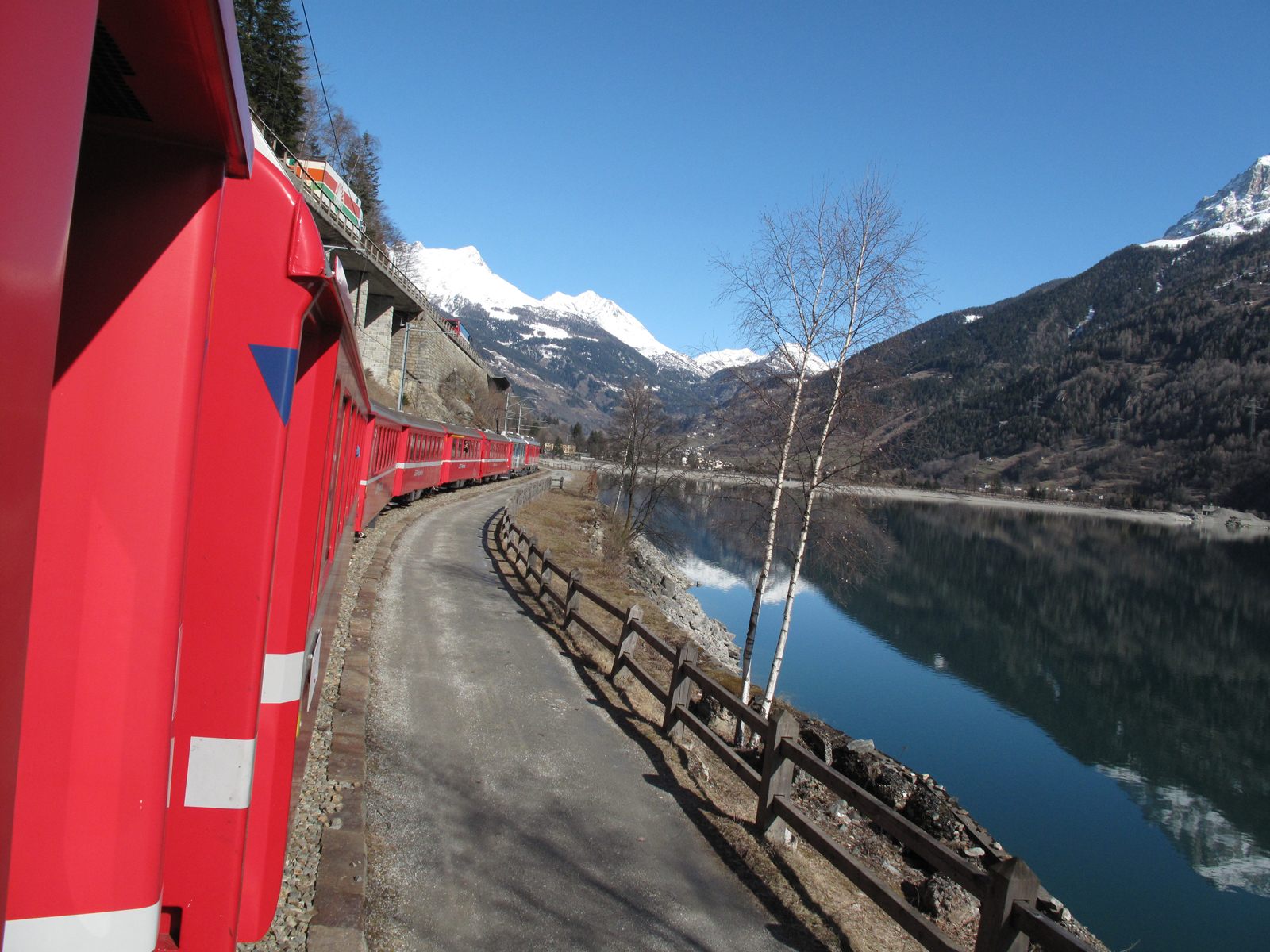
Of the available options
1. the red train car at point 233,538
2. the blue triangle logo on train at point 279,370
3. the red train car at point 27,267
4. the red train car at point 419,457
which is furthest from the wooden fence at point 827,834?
the red train car at point 419,457

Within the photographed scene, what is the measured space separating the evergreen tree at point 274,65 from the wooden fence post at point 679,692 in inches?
1404

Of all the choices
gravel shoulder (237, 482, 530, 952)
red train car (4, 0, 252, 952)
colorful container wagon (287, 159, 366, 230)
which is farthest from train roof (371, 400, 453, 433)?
red train car (4, 0, 252, 952)

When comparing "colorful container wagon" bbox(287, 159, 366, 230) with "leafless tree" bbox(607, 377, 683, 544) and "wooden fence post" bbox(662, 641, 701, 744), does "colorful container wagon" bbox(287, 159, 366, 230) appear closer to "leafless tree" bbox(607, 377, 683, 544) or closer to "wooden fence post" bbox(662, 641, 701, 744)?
"leafless tree" bbox(607, 377, 683, 544)

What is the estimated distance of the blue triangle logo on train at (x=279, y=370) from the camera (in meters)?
2.22

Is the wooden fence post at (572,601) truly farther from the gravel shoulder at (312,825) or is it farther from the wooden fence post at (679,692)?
the wooden fence post at (679,692)

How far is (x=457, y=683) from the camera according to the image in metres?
8.17

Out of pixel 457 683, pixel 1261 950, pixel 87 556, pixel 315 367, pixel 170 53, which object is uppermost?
pixel 170 53

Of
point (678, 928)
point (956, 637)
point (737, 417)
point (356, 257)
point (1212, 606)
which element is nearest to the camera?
point (678, 928)

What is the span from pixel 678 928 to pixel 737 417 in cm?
1082

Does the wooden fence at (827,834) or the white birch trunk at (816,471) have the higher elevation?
the white birch trunk at (816,471)

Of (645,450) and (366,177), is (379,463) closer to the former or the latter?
(645,450)

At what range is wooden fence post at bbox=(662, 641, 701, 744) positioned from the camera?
24.4 ft

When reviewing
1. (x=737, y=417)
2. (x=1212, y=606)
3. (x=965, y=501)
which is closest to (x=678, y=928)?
(x=737, y=417)

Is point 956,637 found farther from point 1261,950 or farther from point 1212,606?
point 1212,606
